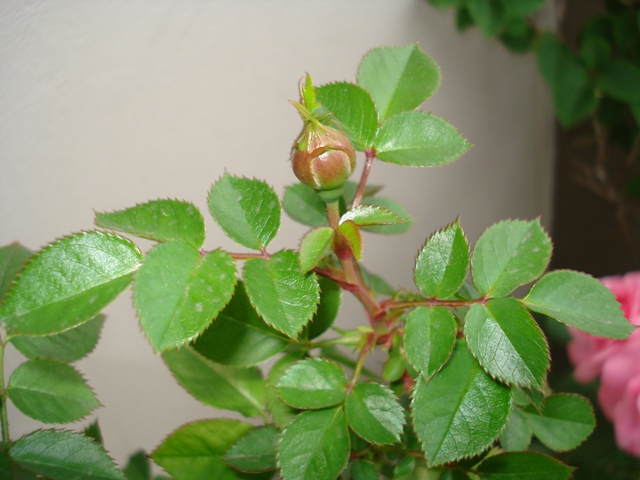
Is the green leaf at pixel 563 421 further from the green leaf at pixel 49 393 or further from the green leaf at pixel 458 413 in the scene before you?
the green leaf at pixel 49 393

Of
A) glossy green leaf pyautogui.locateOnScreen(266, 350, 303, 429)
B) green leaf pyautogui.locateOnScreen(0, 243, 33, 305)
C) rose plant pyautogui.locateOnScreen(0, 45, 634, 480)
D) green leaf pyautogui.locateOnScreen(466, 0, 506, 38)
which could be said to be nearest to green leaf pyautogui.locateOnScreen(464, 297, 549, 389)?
rose plant pyautogui.locateOnScreen(0, 45, 634, 480)

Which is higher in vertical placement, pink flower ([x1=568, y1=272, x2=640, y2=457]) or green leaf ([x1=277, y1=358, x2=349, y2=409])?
green leaf ([x1=277, y1=358, x2=349, y2=409])

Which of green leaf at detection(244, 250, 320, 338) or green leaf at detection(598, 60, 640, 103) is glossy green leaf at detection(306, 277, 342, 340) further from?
green leaf at detection(598, 60, 640, 103)

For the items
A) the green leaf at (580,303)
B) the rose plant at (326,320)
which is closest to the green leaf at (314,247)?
the rose plant at (326,320)

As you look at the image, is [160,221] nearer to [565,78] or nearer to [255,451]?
[255,451]

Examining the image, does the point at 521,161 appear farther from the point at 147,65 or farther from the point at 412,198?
the point at 147,65

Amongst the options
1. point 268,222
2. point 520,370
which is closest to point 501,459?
point 520,370
